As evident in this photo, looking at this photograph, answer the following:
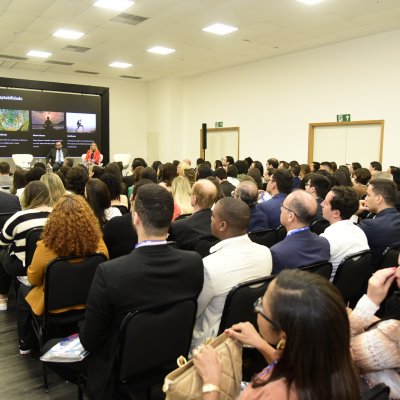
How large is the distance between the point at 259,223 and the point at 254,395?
2991 mm

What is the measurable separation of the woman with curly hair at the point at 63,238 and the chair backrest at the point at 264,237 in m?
1.44

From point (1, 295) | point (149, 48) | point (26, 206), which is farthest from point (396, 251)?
point (149, 48)

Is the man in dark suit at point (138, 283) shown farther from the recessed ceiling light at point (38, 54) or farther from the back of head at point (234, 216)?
the recessed ceiling light at point (38, 54)

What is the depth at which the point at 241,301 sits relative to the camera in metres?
2.03

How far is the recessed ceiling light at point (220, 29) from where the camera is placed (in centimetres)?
841

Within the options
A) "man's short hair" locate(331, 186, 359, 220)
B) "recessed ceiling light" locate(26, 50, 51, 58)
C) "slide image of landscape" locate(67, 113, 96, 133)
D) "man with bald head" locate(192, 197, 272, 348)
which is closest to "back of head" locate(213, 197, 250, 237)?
"man with bald head" locate(192, 197, 272, 348)

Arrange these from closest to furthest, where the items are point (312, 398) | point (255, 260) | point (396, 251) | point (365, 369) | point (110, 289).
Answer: point (312, 398) → point (365, 369) → point (110, 289) → point (255, 260) → point (396, 251)

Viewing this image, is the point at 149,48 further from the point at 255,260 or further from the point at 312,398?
the point at 312,398

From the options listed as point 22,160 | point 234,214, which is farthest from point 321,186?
point 22,160

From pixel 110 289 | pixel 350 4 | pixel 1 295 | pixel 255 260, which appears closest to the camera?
pixel 110 289

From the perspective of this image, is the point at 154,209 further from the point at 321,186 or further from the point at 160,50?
the point at 160,50

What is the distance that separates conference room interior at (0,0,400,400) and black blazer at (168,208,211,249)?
160 cm

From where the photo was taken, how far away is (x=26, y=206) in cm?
319

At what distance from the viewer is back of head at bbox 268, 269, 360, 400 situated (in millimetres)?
1021
